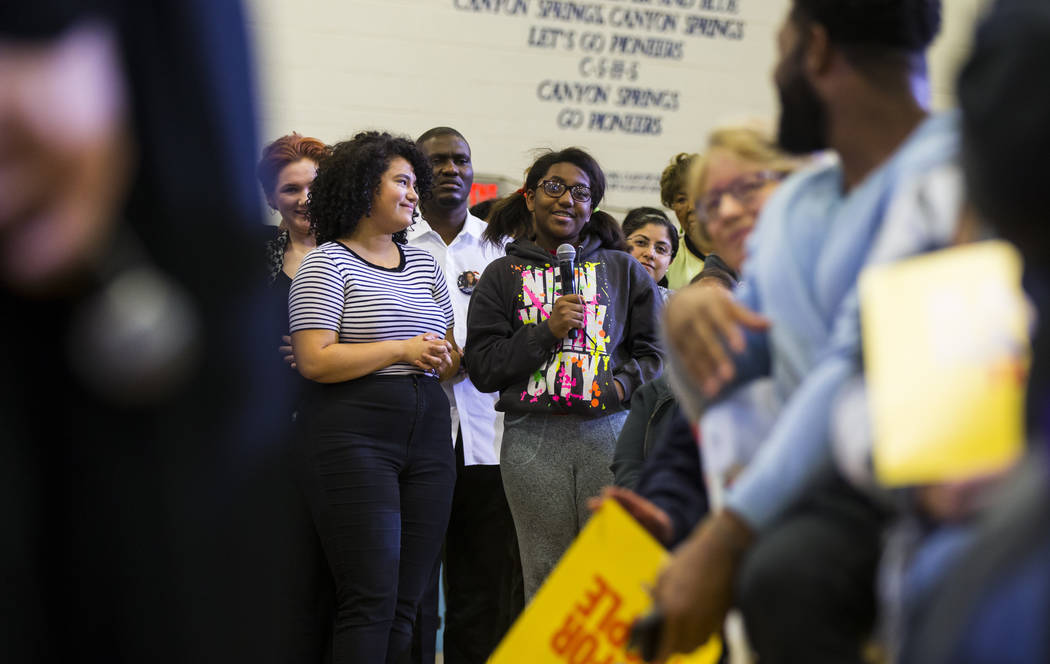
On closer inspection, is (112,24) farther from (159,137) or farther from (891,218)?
(891,218)

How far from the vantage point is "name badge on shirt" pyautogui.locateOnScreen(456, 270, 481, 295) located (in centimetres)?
443

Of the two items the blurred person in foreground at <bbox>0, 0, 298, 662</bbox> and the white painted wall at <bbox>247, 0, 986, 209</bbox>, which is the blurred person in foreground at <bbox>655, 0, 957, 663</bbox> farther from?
the white painted wall at <bbox>247, 0, 986, 209</bbox>

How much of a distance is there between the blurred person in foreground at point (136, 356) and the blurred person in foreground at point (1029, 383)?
1.91ft

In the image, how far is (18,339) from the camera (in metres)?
0.84

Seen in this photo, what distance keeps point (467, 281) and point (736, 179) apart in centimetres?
277

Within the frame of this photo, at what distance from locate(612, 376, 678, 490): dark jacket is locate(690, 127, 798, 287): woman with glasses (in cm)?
135

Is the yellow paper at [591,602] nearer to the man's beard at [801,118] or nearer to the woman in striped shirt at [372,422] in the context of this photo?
the man's beard at [801,118]

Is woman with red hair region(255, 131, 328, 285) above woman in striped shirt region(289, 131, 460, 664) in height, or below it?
above

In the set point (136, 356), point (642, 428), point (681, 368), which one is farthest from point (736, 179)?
point (642, 428)

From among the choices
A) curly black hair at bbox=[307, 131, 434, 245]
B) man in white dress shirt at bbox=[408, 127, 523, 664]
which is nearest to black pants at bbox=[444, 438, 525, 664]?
man in white dress shirt at bbox=[408, 127, 523, 664]

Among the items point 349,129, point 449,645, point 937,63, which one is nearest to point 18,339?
point 937,63

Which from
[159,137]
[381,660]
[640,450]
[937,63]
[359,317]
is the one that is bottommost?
[381,660]

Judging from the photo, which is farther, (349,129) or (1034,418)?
(349,129)

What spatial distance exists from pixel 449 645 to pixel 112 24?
11.6ft
